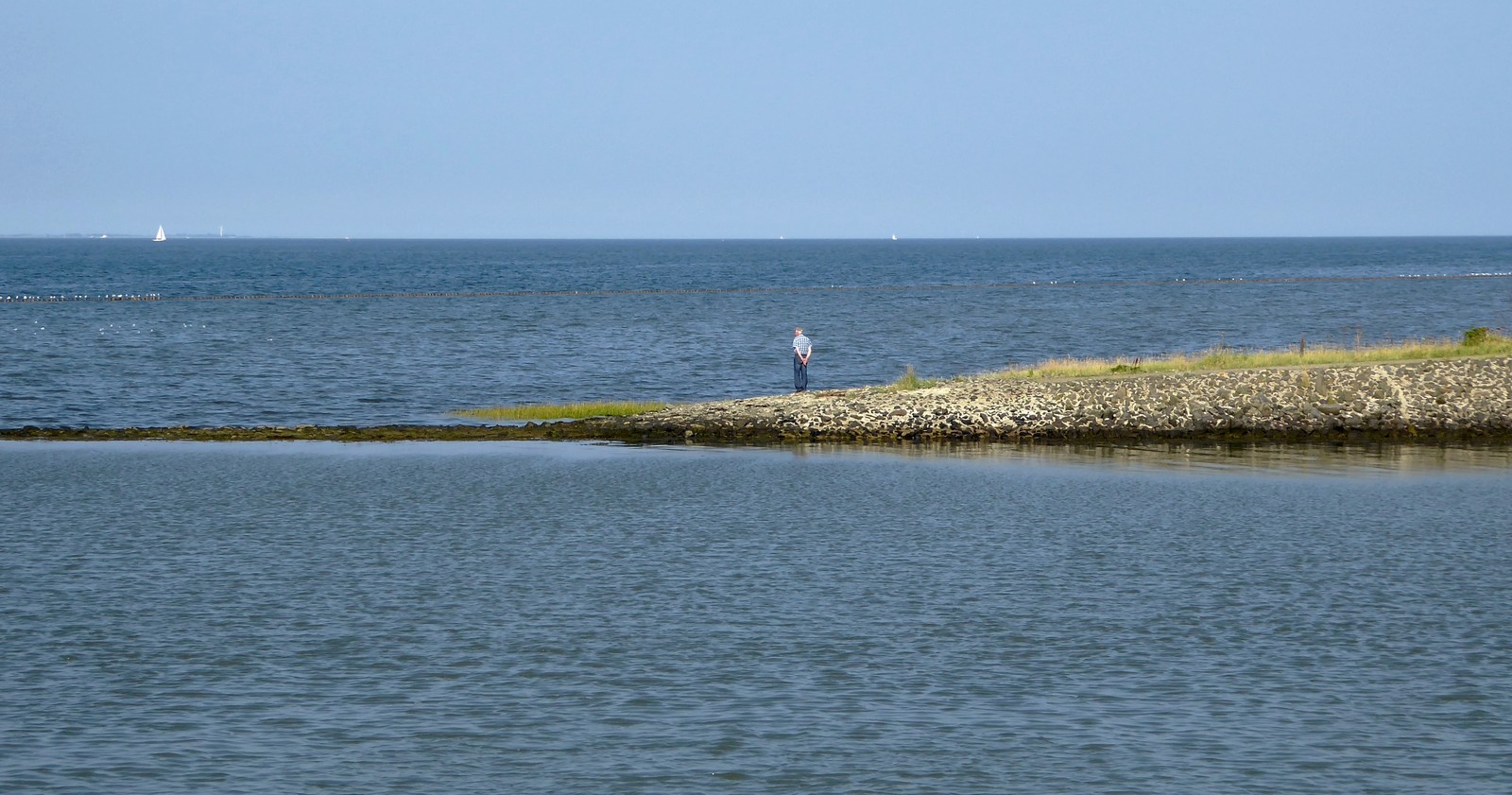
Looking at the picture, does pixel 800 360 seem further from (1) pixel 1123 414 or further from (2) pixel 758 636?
(2) pixel 758 636

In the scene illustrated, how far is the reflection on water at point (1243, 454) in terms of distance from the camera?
115ft

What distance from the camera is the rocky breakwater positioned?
40062mm

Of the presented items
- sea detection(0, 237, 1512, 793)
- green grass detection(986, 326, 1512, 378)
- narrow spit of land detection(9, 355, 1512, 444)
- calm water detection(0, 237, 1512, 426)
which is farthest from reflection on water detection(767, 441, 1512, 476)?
calm water detection(0, 237, 1512, 426)

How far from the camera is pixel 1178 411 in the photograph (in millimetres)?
40594

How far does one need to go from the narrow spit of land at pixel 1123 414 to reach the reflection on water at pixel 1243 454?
0.68 meters

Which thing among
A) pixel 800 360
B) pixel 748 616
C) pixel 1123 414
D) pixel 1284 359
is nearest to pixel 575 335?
pixel 800 360

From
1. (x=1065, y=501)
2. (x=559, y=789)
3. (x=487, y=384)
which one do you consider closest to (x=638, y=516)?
(x=1065, y=501)

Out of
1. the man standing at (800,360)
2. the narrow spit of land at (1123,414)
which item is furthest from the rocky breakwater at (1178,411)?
the man standing at (800,360)

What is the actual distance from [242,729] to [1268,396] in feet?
101

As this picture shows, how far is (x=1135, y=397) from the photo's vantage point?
4078 centimetres

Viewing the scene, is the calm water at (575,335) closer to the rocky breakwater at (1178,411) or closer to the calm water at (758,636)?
the rocky breakwater at (1178,411)

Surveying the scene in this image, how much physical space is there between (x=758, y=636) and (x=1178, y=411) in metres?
24.2

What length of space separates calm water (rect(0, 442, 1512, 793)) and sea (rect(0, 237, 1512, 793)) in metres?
0.07

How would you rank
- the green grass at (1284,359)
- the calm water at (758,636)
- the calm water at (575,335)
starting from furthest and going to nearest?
the calm water at (575,335)
the green grass at (1284,359)
the calm water at (758,636)
